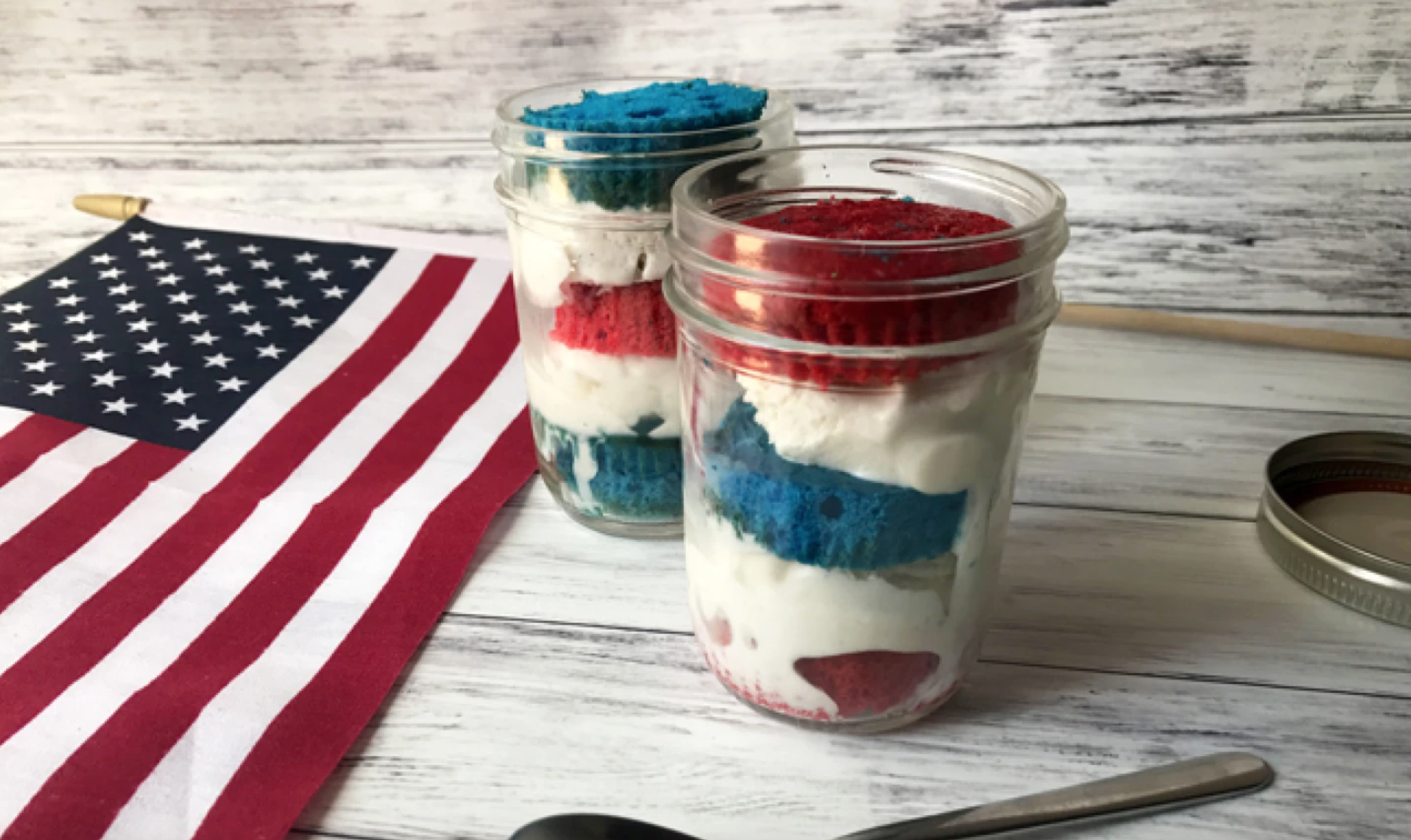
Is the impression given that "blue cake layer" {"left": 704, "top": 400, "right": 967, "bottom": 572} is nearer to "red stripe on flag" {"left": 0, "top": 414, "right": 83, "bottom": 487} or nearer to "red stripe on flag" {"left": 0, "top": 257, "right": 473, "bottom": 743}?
"red stripe on flag" {"left": 0, "top": 257, "right": 473, "bottom": 743}

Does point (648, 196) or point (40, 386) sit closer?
point (648, 196)

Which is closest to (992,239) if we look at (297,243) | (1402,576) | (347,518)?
(1402,576)

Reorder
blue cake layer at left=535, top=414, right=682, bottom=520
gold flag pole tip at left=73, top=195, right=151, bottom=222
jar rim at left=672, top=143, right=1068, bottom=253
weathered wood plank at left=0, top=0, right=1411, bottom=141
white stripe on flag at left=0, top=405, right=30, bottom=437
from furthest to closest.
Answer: gold flag pole tip at left=73, top=195, right=151, bottom=222 → weathered wood plank at left=0, top=0, right=1411, bottom=141 → white stripe on flag at left=0, top=405, right=30, bottom=437 → blue cake layer at left=535, top=414, right=682, bottom=520 → jar rim at left=672, top=143, right=1068, bottom=253

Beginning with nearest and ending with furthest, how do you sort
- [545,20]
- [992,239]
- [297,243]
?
[992,239], [545,20], [297,243]

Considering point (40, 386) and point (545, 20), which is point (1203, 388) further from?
point (40, 386)

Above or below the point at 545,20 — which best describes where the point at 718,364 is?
below

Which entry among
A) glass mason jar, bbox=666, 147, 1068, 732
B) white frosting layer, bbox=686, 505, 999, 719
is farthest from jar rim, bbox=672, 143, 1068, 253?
white frosting layer, bbox=686, 505, 999, 719

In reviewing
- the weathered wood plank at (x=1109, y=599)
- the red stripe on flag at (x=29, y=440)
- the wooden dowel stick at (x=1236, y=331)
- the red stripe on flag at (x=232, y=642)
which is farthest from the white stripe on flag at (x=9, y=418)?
the wooden dowel stick at (x=1236, y=331)

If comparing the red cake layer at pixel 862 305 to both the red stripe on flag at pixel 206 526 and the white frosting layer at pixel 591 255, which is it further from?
the red stripe on flag at pixel 206 526
